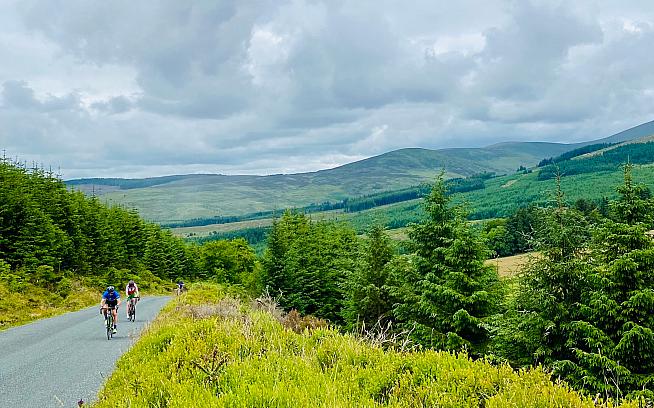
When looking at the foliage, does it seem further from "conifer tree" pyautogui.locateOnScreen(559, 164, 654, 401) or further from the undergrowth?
"conifer tree" pyautogui.locateOnScreen(559, 164, 654, 401)

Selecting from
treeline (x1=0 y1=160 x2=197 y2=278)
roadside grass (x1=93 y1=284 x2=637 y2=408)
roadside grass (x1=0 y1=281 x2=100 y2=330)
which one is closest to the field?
roadside grass (x1=93 y1=284 x2=637 y2=408)

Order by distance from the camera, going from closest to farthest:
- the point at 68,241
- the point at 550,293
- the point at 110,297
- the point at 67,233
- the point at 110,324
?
the point at 550,293
the point at 110,324
the point at 110,297
the point at 68,241
the point at 67,233

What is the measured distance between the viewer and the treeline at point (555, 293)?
604 inches

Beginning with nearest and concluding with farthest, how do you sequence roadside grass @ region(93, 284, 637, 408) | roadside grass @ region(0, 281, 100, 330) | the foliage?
roadside grass @ region(93, 284, 637, 408)
roadside grass @ region(0, 281, 100, 330)
the foliage

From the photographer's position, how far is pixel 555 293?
56.8ft

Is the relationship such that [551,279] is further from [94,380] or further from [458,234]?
[94,380]

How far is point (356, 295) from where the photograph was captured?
30828 mm

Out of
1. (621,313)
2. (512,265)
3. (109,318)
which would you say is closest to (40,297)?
(109,318)

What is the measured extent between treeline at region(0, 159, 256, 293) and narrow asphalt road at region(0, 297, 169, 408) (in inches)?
528

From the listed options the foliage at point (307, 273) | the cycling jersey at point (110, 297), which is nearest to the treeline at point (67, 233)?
the foliage at point (307, 273)

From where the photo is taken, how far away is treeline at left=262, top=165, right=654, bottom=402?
1534cm

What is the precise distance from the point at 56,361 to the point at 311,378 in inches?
500

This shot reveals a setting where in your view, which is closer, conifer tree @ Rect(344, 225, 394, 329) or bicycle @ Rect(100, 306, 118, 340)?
bicycle @ Rect(100, 306, 118, 340)

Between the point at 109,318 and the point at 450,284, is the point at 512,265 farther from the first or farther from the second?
the point at 109,318
